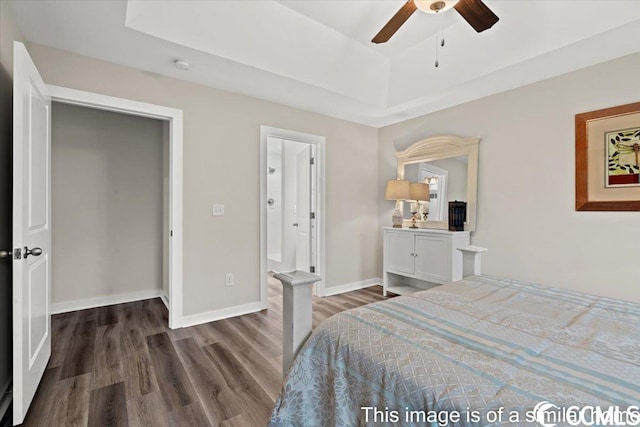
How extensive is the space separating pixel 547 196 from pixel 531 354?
94.6 inches

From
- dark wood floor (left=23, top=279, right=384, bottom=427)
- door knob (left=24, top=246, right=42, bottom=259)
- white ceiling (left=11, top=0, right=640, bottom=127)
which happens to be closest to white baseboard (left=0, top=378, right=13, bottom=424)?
dark wood floor (left=23, top=279, right=384, bottom=427)

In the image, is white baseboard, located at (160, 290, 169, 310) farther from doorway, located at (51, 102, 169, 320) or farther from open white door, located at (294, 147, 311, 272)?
open white door, located at (294, 147, 311, 272)

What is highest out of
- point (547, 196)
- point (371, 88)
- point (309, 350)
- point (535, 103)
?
point (371, 88)

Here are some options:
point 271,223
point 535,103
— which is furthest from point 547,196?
point 271,223

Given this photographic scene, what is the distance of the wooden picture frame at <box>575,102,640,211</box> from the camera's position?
238cm

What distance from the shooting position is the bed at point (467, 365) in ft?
2.52

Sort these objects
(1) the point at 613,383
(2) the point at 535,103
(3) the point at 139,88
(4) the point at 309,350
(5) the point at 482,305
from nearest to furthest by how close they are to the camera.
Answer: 1. (1) the point at 613,383
2. (4) the point at 309,350
3. (5) the point at 482,305
4. (3) the point at 139,88
5. (2) the point at 535,103

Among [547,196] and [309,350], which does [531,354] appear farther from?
[547,196]

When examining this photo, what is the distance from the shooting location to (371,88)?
11.3ft

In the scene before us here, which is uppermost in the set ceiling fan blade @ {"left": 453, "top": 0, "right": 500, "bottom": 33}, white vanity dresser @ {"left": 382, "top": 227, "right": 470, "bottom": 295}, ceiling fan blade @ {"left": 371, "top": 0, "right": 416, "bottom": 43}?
ceiling fan blade @ {"left": 371, "top": 0, "right": 416, "bottom": 43}

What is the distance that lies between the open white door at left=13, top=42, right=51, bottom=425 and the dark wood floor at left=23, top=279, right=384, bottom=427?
0.20m

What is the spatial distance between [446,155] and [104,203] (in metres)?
4.06

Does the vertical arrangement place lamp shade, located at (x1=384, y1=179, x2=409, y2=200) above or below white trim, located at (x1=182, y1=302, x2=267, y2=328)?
above

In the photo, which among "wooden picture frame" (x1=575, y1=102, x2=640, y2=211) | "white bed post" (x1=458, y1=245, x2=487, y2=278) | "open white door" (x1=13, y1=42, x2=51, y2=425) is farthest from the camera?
"wooden picture frame" (x1=575, y1=102, x2=640, y2=211)
